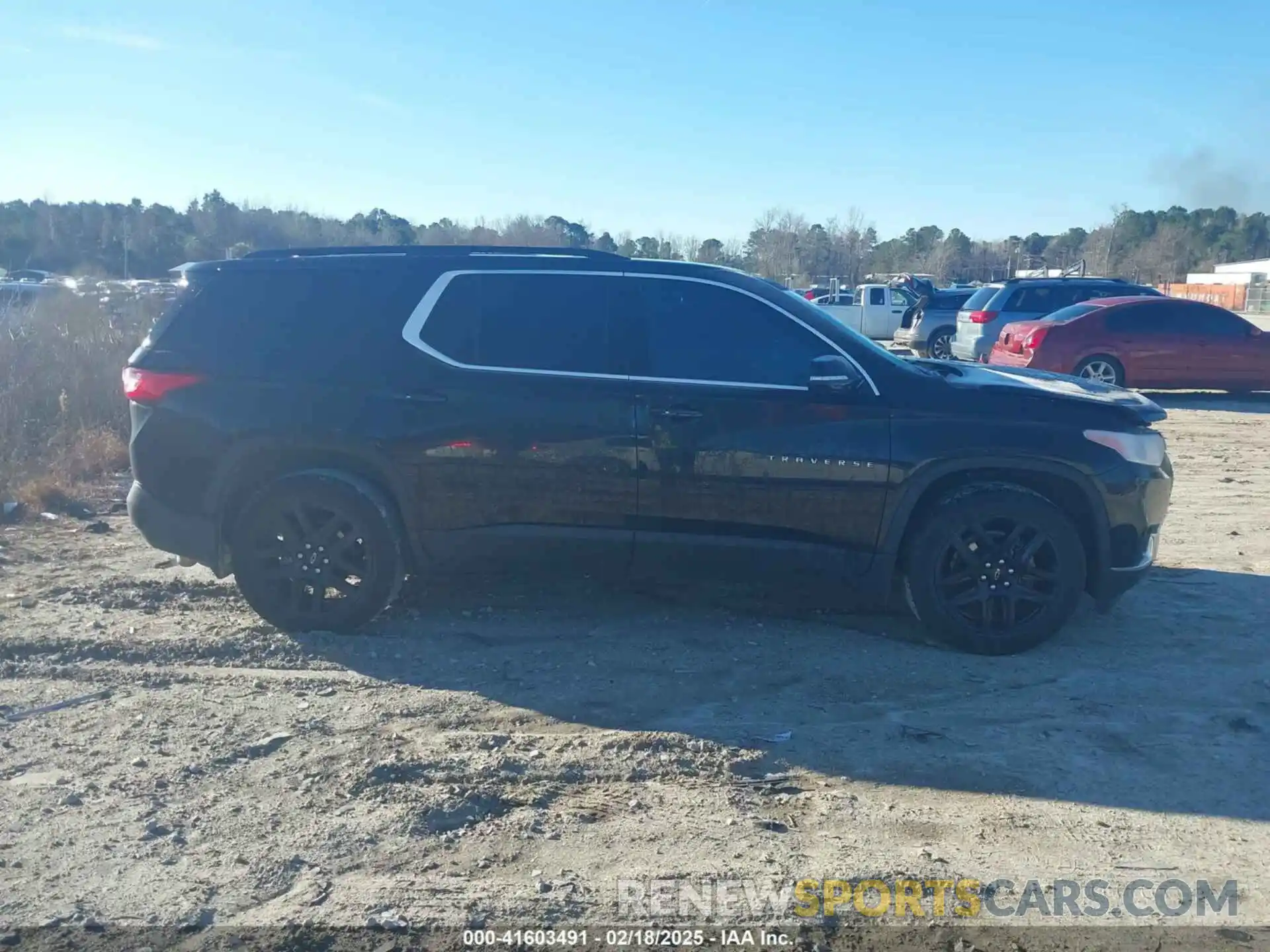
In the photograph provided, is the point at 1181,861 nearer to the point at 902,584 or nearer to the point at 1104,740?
the point at 1104,740

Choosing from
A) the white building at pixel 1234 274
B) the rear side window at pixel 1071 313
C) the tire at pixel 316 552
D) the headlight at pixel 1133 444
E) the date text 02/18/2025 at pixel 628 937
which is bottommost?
the date text 02/18/2025 at pixel 628 937

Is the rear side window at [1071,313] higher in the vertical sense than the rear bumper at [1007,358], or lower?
higher

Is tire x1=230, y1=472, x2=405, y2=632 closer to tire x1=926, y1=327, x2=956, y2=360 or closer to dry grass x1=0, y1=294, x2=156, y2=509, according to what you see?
dry grass x1=0, y1=294, x2=156, y2=509

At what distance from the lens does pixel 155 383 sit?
19.1 ft

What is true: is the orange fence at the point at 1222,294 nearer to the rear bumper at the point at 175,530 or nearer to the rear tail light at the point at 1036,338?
the rear tail light at the point at 1036,338

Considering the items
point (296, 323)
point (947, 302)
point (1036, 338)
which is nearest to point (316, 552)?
point (296, 323)

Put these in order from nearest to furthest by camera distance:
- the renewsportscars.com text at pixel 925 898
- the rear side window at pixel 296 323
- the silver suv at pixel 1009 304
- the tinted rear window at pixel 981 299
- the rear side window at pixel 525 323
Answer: the renewsportscars.com text at pixel 925 898, the rear side window at pixel 525 323, the rear side window at pixel 296 323, the silver suv at pixel 1009 304, the tinted rear window at pixel 981 299

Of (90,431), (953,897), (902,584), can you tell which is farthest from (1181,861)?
(90,431)

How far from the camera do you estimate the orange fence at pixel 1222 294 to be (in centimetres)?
5094

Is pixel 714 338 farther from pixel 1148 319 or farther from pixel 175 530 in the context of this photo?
pixel 1148 319

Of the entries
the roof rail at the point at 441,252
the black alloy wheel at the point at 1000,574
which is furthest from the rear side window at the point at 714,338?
the black alloy wheel at the point at 1000,574

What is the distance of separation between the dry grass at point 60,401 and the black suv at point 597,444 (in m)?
4.14

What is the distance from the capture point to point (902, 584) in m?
5.78

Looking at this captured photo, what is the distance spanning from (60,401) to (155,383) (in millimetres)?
6716
